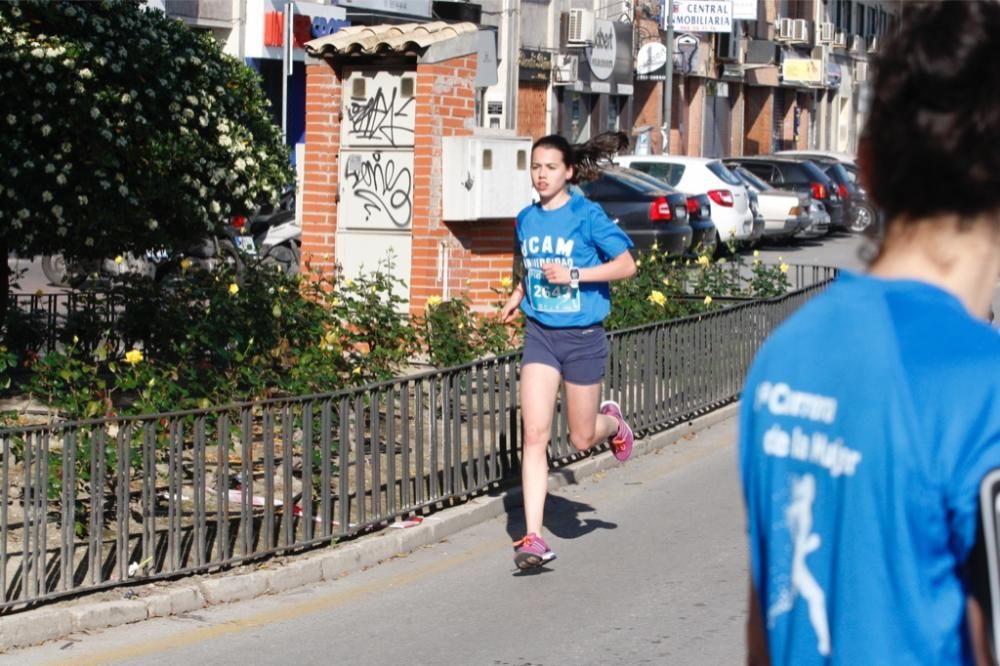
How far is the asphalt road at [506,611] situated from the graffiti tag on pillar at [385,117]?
15.9ft

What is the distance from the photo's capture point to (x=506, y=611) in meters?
7.21

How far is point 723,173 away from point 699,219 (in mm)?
2764

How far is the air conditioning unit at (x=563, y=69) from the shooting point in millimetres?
37906

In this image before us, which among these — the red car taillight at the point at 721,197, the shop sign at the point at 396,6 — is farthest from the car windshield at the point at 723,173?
the shop sign at the point at 396,6

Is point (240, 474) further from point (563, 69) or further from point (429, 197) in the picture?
point (563, 69)

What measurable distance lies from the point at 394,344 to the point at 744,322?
13.7ft

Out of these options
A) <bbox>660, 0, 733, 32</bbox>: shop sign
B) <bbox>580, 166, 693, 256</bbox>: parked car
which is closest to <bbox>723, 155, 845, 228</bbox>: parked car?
<bbox>660, 0, 733, 32</bbox>: shop sign

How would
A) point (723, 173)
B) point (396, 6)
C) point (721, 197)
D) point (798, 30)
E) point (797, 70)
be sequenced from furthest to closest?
point (798, 30) → point (797, 70) → point (396, 6) → point (723, 173) → point (721, 197)

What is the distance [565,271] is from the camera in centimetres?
787

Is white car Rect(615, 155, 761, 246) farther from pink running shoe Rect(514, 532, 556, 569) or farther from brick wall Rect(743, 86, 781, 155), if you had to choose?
brick wall Rect(743, 86, 781, 155)

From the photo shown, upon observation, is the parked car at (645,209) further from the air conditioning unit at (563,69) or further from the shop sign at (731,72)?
the shop sign at (731,72)

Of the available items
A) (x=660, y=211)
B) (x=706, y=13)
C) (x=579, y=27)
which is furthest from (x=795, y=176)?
(x=660, y=211)

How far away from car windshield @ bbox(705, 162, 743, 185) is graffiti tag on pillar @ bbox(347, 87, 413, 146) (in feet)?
49.7

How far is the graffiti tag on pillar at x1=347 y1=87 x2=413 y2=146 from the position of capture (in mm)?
13391
